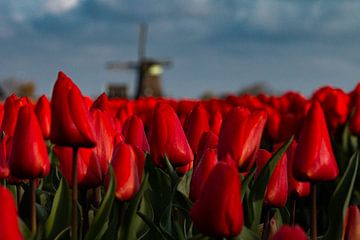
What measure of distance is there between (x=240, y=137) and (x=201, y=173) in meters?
0.25

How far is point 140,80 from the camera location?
46.0 meters

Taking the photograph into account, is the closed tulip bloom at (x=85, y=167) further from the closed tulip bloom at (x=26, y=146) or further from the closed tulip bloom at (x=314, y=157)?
the closed tulip bloom at (x=314, y=157)

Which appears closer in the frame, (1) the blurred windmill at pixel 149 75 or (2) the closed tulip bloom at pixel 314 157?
(2) the closed tulip bloom at pixel 314 157

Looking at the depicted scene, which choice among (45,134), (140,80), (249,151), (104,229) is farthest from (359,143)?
(140,80)

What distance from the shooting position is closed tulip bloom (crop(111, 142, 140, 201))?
197 centimetres

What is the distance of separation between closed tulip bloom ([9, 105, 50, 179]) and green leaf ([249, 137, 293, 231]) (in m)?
0.73

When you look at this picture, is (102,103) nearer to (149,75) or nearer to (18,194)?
(18,194)

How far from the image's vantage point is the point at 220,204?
1521 millimetres

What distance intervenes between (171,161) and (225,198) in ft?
2.81

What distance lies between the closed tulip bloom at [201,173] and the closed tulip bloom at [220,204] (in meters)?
0.34

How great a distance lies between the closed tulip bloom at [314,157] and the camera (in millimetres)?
2014

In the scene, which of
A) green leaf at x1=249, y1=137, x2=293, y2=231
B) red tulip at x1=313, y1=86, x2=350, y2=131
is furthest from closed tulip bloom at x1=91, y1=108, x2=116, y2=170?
red tulip at x1=313, y1=86, x2=350, y2=131

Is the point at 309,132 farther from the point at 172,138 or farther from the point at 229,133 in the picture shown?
the point at 172,138

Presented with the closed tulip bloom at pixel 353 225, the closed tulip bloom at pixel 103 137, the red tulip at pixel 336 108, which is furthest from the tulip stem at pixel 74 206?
the red tulip at pixel 336 108
